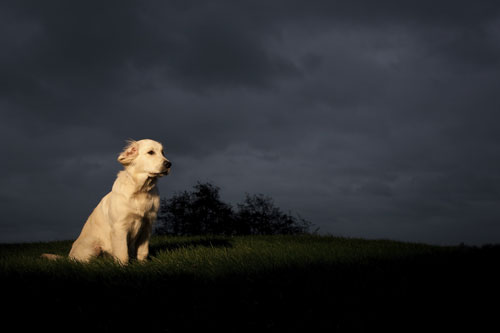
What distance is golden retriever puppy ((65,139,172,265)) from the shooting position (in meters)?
7.05

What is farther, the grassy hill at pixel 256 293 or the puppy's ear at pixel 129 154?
the puppy's ear at pixel 129 154

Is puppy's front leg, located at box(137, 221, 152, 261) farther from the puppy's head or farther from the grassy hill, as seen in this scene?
the puppy's head

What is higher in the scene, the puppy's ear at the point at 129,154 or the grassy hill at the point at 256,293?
the puppy's ear at the point at 129,154

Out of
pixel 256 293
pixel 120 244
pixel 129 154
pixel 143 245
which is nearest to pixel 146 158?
pixel 129 154

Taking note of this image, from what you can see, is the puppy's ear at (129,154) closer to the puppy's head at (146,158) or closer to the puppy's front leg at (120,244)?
the puppy's head at (146,158)

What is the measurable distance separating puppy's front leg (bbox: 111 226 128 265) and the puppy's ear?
1167 millimetres

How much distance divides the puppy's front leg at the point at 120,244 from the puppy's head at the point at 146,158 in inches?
44.0

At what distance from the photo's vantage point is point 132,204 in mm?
7184

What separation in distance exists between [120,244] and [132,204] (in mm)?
763

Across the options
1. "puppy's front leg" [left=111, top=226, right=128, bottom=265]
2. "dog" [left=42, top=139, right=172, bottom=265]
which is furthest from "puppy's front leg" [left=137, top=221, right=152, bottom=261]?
"puppy's front leg" [left=111, top=226, right=128, bottom=265]

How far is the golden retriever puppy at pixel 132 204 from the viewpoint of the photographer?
7.05 meters

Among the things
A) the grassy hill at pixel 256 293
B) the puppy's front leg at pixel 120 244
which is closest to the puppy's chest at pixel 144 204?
the puppy's front leg at pixel 120 244

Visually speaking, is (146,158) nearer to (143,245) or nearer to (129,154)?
(129,154)

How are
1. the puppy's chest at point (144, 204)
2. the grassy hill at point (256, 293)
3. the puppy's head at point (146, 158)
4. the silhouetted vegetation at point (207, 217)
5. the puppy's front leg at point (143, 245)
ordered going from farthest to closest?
the silhouetted vegetation at point (207, 217) < the puppy's front leg at point (143, 245) < the puppy's chest at point (144, 204) < the puppy's head at point (146, 158) < the grassy hill at point (256, 293)
